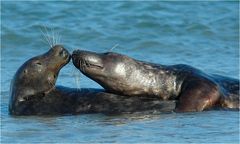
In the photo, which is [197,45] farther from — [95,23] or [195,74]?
[195,74]

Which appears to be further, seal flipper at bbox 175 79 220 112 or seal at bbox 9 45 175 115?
seal at bbox 9 45 175 115

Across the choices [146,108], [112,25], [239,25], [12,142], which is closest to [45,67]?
[146,108]

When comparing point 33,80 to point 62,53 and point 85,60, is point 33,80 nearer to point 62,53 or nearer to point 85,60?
point 62,53

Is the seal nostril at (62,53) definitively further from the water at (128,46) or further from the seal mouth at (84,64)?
the water at (128,46)

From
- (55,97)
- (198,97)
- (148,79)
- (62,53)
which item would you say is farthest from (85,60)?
(198,97)

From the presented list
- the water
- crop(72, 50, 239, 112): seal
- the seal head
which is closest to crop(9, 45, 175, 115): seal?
the seal head

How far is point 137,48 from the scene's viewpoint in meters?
16.0

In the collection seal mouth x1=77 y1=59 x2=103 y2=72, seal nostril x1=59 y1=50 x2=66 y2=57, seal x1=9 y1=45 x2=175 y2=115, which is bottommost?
seal x1=9 y1=45 x2=175 y2=115

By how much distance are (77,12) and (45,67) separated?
862 centimetres

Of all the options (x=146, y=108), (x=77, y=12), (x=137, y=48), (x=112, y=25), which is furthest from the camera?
(x=77, y=12)

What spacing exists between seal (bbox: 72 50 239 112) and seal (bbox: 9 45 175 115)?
6.5 inches

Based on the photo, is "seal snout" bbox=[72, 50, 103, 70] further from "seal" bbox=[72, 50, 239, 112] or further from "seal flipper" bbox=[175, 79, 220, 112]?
"seal flipper" bbox=[175, 79, 220, 112]

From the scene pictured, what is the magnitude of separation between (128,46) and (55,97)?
5.64 metres

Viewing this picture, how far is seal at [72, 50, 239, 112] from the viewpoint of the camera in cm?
1029
